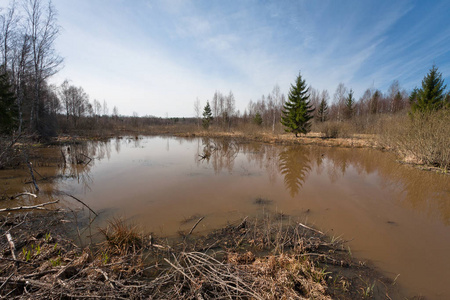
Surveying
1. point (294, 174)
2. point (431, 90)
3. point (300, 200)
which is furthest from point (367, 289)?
point (431, 90)

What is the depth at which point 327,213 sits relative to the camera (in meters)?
5.70

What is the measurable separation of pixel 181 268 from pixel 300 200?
5089 mm

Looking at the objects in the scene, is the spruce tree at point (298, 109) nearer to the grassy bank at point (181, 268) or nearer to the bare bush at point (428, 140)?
the bare bush at point (428, 140)

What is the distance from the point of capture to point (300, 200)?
21.7 ft

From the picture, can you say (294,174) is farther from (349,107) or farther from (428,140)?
(349,107)

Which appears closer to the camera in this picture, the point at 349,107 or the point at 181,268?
the point at 181,268

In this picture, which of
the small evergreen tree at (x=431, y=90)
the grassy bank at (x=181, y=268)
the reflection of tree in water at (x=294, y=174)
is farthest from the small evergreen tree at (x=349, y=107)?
the grassy bank at (x=181, y=268)

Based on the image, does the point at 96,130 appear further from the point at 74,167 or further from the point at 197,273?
the point at 197,273

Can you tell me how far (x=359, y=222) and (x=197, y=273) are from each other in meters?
4.82

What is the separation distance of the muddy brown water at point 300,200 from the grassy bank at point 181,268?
0.61m

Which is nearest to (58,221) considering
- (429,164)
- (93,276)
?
(93,276)

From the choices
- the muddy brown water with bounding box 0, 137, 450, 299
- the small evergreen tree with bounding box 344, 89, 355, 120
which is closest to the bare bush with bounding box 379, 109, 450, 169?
the muddy brown water with bounding box 0, 137, 450, 299

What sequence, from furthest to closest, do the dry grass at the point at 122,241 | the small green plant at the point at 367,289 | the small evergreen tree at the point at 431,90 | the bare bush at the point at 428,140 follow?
the small evergreen tree at the point at 431,90 → the bare bush at the point at 428,140 → the dry grass at the point at 122,241 → the small green plant at the point at 367,289

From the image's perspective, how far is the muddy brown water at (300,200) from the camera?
4004 mm
